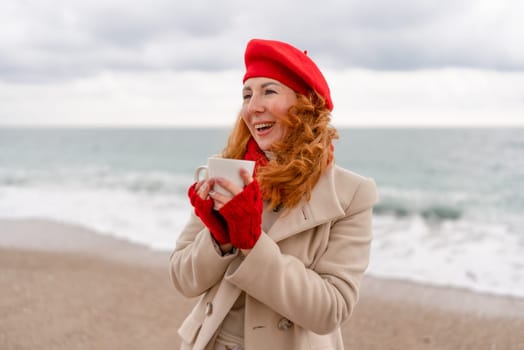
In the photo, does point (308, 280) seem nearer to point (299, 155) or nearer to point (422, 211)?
point (299, 155)

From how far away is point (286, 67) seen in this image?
176 centimetres

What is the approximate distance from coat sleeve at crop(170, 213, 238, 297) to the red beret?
0.65 metres

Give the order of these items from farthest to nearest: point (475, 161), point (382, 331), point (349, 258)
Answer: point (475, 161)
point (382, 331)
point (349, 258)

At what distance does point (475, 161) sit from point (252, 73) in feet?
91.8

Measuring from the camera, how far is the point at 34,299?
5402 mm

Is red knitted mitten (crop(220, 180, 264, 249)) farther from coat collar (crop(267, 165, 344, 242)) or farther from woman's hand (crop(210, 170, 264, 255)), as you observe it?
coat collar (crop(267, 165, 344, 242))

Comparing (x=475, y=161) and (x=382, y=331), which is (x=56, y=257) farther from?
(x=475, y=161)

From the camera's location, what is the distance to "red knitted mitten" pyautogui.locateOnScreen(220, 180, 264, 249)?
1.41 m

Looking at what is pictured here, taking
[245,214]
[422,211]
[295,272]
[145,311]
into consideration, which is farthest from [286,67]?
[422,211]

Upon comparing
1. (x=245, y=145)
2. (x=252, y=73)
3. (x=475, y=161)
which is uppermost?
(x=252, y=73)

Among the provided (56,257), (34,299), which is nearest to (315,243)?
(34,299)

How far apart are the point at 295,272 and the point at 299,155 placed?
43cm

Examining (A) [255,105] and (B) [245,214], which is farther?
(A) [255,105]

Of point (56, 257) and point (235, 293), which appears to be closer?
point (235, 293)
